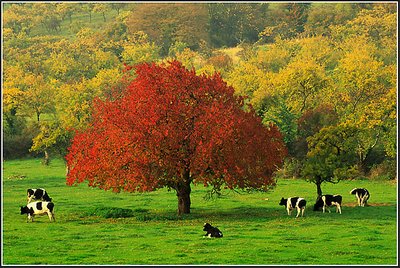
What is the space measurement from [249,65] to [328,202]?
5526cm

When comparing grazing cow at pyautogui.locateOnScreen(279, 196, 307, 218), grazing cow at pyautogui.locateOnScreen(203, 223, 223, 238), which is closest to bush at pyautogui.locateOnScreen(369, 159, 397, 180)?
grazing cow at pyautogui.locateOnScreen(279, 196, 307, 218)

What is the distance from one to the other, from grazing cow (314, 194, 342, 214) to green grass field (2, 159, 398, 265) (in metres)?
0.65

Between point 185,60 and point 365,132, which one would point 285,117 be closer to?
point 365,132

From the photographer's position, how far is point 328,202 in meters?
45.1

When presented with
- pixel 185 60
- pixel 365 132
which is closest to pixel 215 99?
pixel 365 132

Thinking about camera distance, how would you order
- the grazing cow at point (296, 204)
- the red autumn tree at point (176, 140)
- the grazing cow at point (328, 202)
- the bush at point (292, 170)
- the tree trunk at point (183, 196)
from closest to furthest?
the red autumn tree at point (176, 140)
the grazing cow at point (296, 204)
the tree trunk at point (183, 196)
the grazing cow at point (328, 202)
the bush at point (292, 170)

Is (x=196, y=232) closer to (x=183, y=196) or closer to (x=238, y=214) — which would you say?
(x=183, y=196)

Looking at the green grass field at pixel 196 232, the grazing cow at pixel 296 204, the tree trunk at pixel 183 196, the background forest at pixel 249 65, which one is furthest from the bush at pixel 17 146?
the grazing cow at pixel 296 204

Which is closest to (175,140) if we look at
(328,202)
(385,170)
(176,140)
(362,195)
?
(176,140)

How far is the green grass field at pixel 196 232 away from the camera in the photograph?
102ft

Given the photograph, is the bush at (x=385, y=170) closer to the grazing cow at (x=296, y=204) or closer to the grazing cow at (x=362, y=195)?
the grazing cow at (x=362, y=195)

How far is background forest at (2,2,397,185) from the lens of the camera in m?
71.1

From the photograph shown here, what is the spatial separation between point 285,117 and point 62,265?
46.5 metres

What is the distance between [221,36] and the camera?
500 feet
